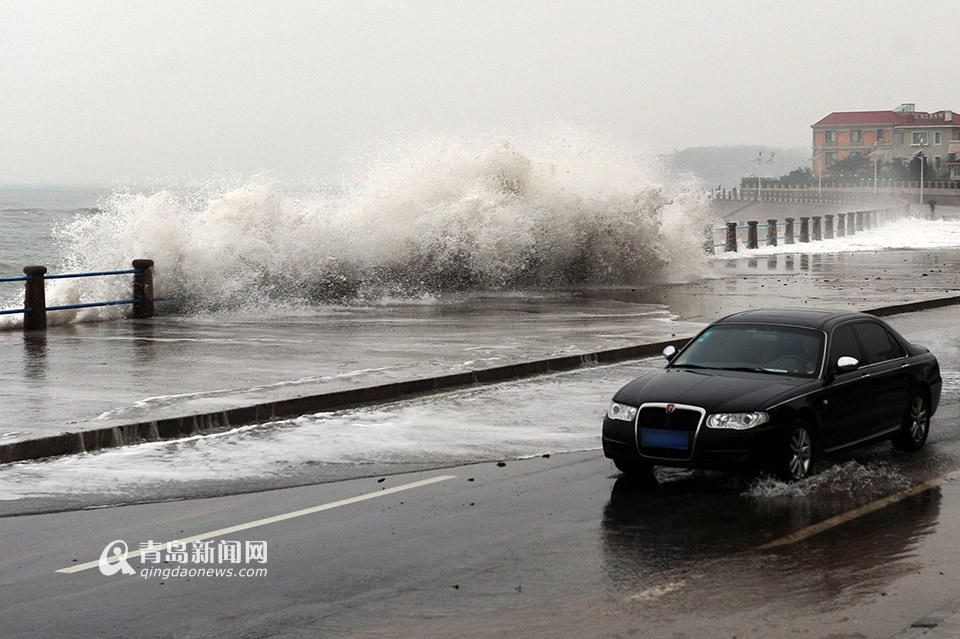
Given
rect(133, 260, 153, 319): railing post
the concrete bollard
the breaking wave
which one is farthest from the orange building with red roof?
rect(133, 260, 153, 319): railing post

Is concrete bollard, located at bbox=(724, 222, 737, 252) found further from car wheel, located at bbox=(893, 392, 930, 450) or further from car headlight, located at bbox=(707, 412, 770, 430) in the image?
car headlight, located at bbox=(707, 412, 770, 430)

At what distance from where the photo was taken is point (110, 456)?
10.6 metres

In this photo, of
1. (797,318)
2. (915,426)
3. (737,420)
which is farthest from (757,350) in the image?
(915,426)

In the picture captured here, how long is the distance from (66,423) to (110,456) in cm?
94

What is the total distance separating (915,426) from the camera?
11.0 m

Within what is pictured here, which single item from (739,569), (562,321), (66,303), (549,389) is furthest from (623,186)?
(739,569)

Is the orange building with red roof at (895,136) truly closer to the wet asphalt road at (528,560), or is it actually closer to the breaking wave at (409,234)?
the breaking wave at (409,234)

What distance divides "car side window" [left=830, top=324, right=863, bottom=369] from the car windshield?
12 cm

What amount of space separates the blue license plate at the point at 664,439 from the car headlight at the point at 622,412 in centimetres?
15

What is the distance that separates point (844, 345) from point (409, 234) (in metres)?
19.2

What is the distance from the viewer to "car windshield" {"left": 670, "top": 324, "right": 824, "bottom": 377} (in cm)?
1016

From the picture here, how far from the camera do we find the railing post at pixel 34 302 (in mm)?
19766

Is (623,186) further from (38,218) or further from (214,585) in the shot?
(38,218)

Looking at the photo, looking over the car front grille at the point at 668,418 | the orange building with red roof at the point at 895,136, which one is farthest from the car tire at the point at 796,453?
the orange building with red roof at the point at 895,136
